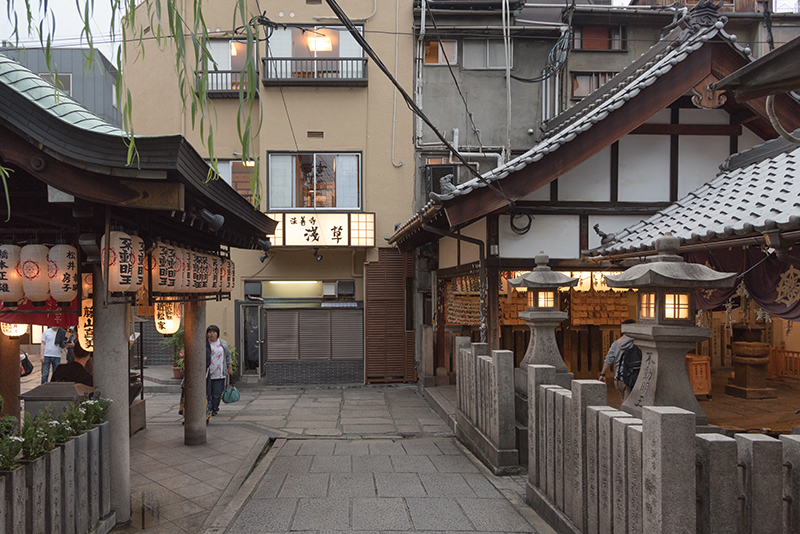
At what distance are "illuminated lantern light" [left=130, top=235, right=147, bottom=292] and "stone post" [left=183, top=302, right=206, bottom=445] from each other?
145 inches

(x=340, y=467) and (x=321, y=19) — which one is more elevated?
(x=321, y=19)

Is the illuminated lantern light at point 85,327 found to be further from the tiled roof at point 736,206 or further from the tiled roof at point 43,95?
the tiled roof at point 736,206

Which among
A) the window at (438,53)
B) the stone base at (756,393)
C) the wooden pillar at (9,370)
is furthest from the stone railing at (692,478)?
the window at (438,53)

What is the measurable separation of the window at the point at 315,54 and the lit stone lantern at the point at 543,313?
10857 millimetres

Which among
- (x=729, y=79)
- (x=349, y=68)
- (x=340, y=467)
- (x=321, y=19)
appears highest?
(x=321, y=19)

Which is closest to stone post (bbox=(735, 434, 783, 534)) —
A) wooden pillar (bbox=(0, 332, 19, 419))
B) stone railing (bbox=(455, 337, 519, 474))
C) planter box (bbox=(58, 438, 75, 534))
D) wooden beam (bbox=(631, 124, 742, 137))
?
stone railing (bbox=(455, 337, 519, 474))

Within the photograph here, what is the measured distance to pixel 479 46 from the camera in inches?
658

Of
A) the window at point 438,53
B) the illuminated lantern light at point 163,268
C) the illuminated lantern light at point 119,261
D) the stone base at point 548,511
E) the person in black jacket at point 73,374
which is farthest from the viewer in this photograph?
the window at point 438,53

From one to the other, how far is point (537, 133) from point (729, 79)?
47.4 feet

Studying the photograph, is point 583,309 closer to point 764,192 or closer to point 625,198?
point 625,198

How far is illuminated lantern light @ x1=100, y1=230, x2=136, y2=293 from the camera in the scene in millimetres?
5863

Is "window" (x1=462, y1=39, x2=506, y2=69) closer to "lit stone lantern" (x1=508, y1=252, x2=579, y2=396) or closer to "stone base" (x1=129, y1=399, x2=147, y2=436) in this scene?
"lit stone lantern" (x1=508, y1=252, x2=579, y2=396)

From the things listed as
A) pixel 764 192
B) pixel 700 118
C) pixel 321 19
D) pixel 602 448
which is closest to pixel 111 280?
pixel 602 448

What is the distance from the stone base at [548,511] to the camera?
5.56 metres
